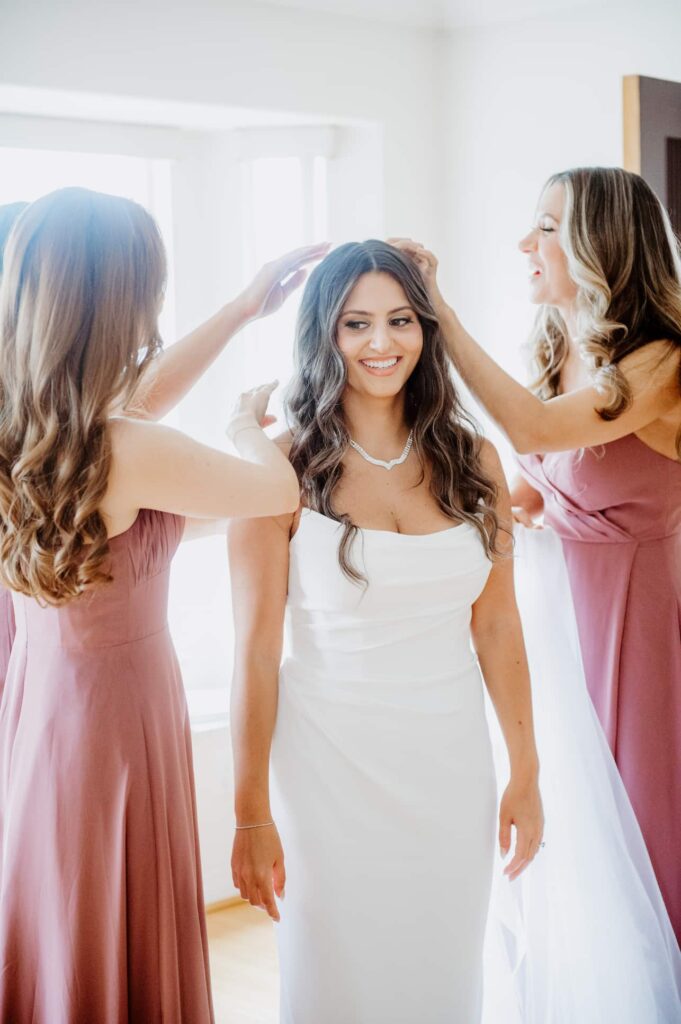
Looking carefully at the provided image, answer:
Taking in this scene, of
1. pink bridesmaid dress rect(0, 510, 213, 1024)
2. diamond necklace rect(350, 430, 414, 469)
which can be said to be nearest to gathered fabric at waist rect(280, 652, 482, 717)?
pink bridesmaid dress rect(0, 510, 213, 1024)

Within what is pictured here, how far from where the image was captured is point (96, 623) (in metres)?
1.73

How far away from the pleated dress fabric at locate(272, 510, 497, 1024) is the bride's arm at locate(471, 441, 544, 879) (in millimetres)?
132

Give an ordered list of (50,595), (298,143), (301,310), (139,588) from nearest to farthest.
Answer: (50,595)
(139,588)
(301,310)
(298,143)

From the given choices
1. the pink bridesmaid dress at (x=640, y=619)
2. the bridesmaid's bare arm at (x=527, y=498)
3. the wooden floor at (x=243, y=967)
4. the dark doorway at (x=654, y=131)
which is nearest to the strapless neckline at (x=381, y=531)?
the pink bridesmaid dress at (x=640, y=619)

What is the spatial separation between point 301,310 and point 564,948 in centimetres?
134

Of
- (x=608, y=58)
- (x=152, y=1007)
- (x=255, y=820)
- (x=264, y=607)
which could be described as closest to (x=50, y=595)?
(x=264, y=607)

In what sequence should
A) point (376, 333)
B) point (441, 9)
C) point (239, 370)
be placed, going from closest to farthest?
point (376, 333) → point (441, 9) → point (239, 370)

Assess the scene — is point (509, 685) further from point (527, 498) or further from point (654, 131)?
point (654, 131)

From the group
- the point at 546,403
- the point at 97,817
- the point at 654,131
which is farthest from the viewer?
the point at 654,131

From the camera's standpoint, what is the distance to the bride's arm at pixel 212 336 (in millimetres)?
2104

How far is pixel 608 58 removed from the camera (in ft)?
10.5

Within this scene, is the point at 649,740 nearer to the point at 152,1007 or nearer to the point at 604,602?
the point at 604,602

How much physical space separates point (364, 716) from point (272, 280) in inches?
33.5

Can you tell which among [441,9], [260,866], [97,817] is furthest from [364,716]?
[441,9]
